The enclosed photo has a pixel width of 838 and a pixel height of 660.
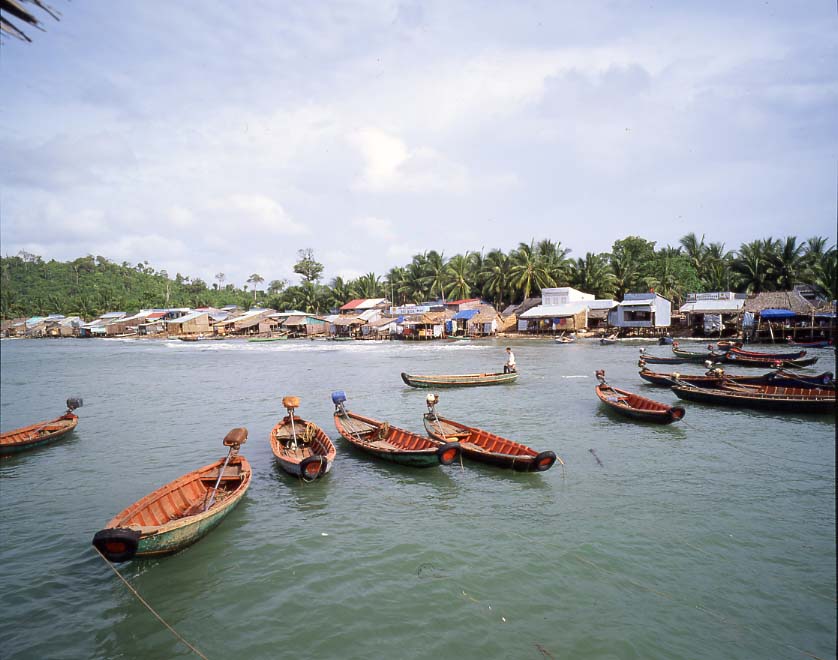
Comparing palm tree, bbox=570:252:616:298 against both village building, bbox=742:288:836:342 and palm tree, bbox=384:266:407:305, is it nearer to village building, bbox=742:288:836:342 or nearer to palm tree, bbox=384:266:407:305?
village building, bbox=742:288:836:342

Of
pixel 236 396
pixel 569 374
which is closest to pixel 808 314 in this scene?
pixel 569 374

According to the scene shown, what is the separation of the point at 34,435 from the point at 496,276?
44.8 meters

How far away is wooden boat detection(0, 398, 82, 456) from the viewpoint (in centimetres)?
1212

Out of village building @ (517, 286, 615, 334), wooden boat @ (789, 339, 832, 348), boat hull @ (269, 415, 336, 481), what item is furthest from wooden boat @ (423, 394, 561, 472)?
village building @ (517, 286, 615, 334)

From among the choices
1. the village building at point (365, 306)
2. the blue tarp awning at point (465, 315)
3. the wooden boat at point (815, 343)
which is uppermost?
the village building at point (365, 306)

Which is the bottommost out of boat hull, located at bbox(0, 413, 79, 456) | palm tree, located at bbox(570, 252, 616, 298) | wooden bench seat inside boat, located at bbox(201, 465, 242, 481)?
boat hull, located at bbox(0, 413, 79, 456)

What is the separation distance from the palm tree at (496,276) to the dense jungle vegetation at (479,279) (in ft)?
→ 0.37

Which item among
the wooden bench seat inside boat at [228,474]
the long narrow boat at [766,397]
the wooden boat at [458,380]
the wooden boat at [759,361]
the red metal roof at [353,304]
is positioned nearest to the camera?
the wooden bench seat inside boat at [228,474]

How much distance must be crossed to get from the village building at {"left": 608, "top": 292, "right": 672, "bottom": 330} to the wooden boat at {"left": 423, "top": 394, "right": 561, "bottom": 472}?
3439 cm

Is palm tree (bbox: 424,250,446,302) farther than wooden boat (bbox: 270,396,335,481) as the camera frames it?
Yes

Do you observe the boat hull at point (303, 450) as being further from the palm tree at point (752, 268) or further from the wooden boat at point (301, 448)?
the palm tree at point (752, 268)

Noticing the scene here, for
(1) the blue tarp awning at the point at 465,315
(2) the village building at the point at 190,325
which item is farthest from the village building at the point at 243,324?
(1) the blue tarp awning at the point at 465,315

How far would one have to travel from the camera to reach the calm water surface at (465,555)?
17.5 feet

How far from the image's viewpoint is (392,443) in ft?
36.4
